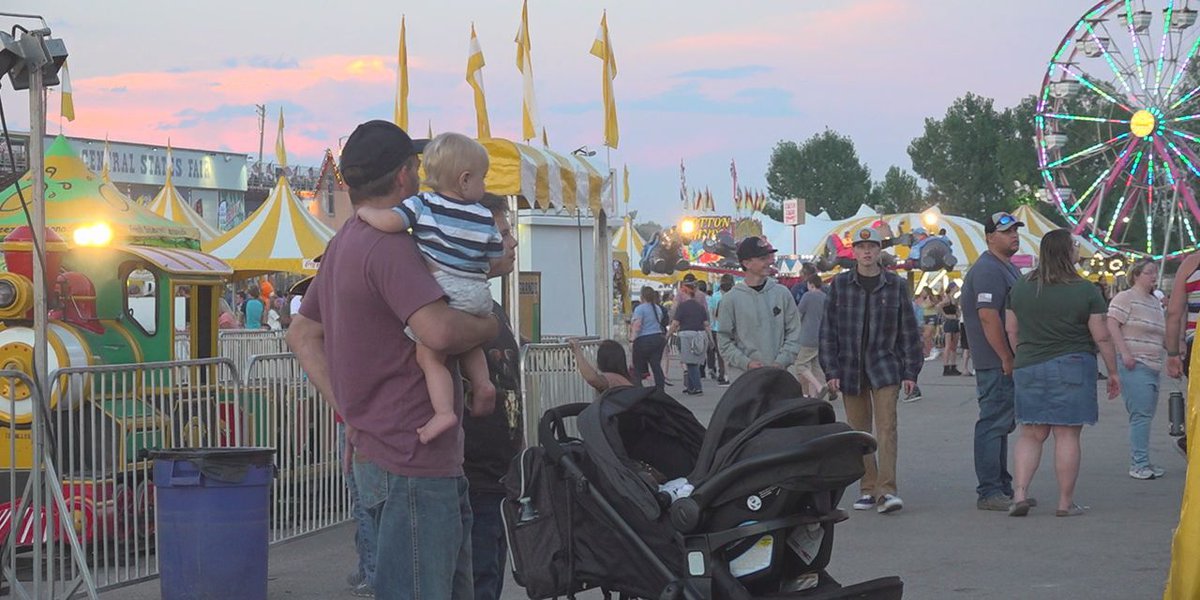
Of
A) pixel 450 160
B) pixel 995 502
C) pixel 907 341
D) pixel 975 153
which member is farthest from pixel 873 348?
pixel 975 153

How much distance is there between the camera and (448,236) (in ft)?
13.8

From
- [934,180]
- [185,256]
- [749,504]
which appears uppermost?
[934,180]

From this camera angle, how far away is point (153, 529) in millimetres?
8109

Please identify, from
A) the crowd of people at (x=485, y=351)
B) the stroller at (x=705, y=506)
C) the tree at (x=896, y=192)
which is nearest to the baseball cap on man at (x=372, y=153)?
the crowd of people at (x=485, y=351)

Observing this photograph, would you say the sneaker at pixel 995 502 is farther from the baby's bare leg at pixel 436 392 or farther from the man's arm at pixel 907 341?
the baby's bare leg at pixel 436 392

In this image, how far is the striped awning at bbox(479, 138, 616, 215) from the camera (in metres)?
12.4

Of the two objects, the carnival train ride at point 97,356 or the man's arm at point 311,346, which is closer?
the man's arm at point 311,346

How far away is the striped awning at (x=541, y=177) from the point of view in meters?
12.4

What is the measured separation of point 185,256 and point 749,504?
801cm

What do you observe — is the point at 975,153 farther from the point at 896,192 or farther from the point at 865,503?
the point at 865,503

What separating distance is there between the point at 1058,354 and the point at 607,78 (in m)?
7.86

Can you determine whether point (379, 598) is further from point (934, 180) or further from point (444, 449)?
point (934, 180)

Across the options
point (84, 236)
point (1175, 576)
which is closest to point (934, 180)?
point (84, 236)

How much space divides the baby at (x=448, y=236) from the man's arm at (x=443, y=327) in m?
0.04
